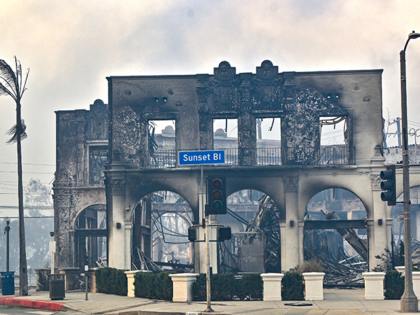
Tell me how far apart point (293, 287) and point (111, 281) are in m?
8.33

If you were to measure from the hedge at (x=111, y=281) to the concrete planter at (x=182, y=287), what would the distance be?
13.3 ft

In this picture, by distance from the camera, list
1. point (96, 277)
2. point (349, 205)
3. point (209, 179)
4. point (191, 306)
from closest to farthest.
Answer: point (209, 179)
point (191, 306)
point (96, 277)
point (349, 205)

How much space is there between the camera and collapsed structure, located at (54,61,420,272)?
3525 centimetres

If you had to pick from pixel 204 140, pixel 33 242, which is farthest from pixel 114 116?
pixel 33 242

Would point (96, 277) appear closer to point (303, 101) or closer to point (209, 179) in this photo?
point (209, 179)

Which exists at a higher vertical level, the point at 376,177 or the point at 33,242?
the point at 376,177

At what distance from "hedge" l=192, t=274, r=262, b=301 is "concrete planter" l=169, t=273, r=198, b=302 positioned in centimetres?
25

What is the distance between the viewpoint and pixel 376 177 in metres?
35.1

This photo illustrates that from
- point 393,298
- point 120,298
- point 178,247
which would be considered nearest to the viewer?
point 393,298

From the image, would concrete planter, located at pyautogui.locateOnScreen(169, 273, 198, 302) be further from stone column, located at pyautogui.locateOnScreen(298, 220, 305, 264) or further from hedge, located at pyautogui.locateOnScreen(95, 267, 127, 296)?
stone column, located at pyautogui.locateOnScreen(298, 220, 305, 264)

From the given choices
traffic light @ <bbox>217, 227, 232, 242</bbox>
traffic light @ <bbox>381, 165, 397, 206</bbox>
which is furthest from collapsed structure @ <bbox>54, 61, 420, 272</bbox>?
traffic light @ <bbox>217, 227, 232, 242</bbox>

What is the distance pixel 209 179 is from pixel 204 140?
1715cm

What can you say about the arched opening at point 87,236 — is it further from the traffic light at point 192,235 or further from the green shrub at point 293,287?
the traffic light at point 192,235

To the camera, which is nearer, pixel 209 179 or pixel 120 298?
pixel 209 179
